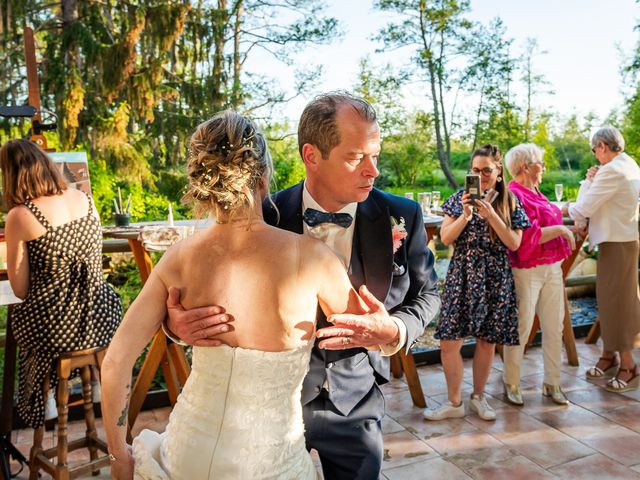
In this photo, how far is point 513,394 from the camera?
372 centimetres

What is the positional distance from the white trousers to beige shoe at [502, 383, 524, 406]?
0.10 ft

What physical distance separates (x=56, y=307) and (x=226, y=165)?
1.75 meters

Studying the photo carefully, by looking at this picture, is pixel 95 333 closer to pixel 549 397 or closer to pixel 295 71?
pixel 549 397

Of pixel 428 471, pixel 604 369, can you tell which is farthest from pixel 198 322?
pixel 604 369

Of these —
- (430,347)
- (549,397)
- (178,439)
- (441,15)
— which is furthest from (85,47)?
(178,439)

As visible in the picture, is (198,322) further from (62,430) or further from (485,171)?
(485,171)

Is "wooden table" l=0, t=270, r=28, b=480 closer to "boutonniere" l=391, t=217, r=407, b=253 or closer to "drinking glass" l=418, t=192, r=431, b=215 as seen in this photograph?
"boutonniere" l=391, t=217, r=407, b=253

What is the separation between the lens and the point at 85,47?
7828mm

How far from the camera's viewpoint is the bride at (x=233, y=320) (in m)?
1.32

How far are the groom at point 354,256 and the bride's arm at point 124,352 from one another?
449mm

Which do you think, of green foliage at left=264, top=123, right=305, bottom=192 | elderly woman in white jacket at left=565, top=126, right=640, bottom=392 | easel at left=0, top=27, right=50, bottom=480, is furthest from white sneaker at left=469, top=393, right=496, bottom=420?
green foliage at left=264, top=123, right=305, bottom=192

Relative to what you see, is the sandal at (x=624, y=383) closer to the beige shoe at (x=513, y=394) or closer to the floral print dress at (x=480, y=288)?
the beige shoe at (x=513, y=394)

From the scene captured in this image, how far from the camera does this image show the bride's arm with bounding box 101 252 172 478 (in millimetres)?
1315

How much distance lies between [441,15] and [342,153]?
23.6 ft
